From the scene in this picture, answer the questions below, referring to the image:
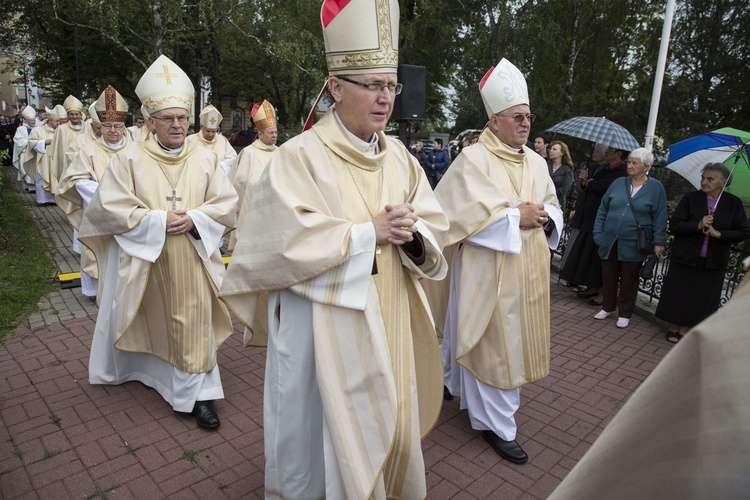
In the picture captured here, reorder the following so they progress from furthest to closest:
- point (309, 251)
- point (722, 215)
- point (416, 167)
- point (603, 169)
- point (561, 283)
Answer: point (561, 283), point (603, 169), point (722, 215), point (416, 167), point (309, 251)

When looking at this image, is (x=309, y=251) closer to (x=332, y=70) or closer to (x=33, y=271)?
(x=332, y=70)

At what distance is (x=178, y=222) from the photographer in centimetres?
377

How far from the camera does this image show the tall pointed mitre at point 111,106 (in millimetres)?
6047

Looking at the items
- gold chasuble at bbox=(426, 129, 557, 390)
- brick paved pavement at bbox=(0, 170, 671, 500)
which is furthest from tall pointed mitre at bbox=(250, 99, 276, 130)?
gold chasuble at bbox=(426, 129, 557, 390)

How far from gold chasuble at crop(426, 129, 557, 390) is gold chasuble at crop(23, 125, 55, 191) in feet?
38.4

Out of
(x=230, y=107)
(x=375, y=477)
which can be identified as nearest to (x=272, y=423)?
(x=375, y=477)

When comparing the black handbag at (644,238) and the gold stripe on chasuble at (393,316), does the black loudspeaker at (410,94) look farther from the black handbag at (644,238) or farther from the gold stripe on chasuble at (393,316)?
the gold stripe on chasuble at (393,316)

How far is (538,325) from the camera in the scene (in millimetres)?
3826

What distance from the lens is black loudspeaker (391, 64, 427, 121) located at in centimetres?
700

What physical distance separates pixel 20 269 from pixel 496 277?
278 inches

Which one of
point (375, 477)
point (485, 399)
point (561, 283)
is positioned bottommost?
point (561, 283)

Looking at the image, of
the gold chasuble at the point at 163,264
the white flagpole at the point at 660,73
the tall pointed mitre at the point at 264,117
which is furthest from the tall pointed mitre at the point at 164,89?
the white flagpole at the point at 660,73

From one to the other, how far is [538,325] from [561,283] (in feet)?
15.6

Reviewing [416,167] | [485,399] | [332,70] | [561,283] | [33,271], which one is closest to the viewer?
[332,70]
